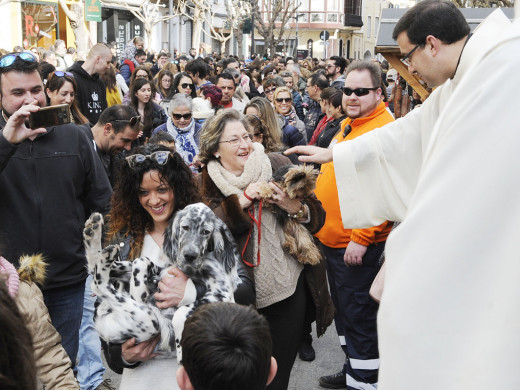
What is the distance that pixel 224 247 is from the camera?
3152mm

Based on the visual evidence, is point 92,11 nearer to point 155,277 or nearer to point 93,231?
point 93,231

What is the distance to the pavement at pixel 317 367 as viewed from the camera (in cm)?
534

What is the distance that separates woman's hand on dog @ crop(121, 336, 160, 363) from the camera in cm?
286

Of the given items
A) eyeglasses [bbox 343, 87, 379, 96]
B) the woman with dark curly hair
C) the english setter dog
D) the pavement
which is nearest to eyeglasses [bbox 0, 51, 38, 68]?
the english setter dog

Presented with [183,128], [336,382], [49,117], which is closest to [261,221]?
[49,117]

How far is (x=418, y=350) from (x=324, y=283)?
2838 mm

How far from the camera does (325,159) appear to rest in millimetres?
2705

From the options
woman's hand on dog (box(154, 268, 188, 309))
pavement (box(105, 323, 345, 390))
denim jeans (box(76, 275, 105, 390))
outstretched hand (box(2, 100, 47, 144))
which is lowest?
pavement (box(105, 323, 345, 390))

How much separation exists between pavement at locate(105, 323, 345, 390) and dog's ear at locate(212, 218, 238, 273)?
2.40 m

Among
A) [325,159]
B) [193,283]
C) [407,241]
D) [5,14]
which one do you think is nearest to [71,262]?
[193,283]

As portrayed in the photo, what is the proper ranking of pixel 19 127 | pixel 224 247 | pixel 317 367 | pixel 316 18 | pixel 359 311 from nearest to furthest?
pixel 224 247, pixel 19 127, pixel 359 311, pixel 317 367, pixel 316 18

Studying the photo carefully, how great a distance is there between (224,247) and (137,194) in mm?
571

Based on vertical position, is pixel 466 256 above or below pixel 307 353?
above

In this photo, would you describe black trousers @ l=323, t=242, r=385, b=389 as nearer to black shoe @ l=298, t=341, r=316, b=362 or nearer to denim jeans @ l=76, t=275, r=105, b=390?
black shoe @ l=298, t=341, r=316, b=362
